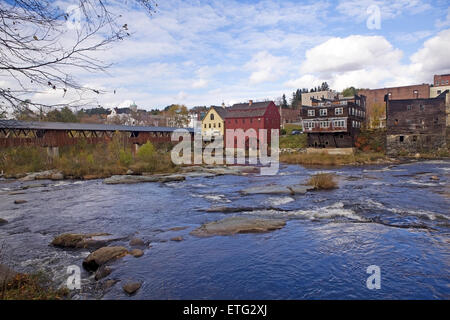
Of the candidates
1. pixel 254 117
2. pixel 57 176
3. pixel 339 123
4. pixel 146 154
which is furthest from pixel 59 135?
pixel 339 123

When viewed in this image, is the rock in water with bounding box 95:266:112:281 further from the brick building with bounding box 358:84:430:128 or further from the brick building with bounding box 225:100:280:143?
the brick building with bounding box 358:84:430:128

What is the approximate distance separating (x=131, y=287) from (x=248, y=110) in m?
51.6

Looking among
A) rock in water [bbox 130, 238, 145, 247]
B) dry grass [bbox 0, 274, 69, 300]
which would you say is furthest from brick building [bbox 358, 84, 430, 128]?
dry grass [bbox 0, 274, 69, 300]

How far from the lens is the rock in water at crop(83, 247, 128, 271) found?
305 inches

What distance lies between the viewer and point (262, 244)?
919cm

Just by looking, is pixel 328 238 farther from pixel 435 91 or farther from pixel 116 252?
pixel 435 91

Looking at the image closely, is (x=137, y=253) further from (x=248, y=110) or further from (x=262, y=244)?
(x=248, y=110)

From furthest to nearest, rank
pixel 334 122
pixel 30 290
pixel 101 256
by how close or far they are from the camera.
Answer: pixel 334 122 < pixel 101 256 < pixel 30 290

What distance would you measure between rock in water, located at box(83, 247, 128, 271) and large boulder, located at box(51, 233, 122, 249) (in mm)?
1137

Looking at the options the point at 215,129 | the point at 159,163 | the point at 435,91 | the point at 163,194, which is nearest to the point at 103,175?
the point at 159,163

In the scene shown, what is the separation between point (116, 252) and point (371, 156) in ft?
122

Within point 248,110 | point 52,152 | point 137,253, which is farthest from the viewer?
point 248,110

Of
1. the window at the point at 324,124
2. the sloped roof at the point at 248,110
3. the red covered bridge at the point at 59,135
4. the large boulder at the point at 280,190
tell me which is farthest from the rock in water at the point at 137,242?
the sloped roof at the point at 248,110
